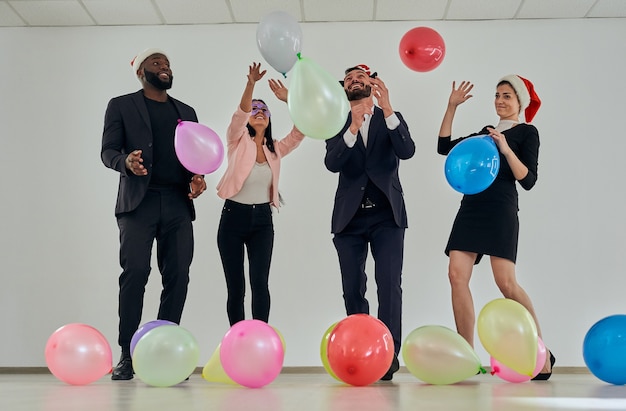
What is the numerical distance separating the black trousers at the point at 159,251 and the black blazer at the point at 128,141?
0.06 m

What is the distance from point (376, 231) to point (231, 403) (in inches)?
54.6

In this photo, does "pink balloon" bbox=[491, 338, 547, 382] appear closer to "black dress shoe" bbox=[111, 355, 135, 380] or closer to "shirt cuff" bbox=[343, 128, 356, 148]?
"shirt cuff" bbox=[343, 128, 356, 148]

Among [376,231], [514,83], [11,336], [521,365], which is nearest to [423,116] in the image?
[514,83]

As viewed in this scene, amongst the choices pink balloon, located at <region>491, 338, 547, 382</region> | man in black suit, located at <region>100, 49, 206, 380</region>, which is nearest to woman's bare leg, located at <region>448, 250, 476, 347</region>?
pink balloon, located at <region>491, 338, 547, 382</region>

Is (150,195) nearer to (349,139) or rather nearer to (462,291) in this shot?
(349,139)

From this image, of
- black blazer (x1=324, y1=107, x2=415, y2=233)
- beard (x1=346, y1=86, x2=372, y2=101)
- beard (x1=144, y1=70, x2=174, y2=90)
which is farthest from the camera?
beard (x1=144, y1=70, x2=174, y2=90)

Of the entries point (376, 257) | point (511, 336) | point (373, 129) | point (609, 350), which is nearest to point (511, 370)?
point (511, 336)

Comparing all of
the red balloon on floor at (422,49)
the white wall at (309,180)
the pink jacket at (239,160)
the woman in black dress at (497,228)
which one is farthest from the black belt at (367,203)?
the white wall at (309,180)

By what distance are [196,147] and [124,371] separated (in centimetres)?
94

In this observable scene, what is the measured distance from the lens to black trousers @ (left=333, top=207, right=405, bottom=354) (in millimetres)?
2916

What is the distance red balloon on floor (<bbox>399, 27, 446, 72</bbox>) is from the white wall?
4.59 ft

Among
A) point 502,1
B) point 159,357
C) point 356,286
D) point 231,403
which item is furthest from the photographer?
point 502,1

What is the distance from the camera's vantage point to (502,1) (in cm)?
469

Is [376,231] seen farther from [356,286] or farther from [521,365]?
[521,365]
